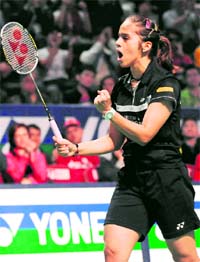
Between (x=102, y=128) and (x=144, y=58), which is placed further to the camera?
(x=102, y=128)

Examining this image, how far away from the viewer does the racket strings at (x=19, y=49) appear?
17.6ft

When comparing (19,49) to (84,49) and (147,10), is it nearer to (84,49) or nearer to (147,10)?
(84,49)

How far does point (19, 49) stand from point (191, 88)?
6.92 m

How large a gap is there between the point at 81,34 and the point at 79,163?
3.75m

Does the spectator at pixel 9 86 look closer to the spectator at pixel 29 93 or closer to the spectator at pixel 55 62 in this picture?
the spectator at pixel 29 93

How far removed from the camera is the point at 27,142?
9.30m

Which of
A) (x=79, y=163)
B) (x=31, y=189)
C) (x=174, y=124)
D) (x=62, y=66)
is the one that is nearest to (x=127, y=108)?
(x=174, y=124)

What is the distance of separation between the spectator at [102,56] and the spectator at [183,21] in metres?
1.14

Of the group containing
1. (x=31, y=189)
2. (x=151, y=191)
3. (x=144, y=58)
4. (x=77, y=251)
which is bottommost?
(x=77, y=251)

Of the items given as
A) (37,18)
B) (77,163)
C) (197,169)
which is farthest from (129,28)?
(37,18)

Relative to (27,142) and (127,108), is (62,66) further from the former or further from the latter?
(127,108)

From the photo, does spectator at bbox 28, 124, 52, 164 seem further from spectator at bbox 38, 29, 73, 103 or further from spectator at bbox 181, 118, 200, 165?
spectator at bbox 38, 29, 73, 103

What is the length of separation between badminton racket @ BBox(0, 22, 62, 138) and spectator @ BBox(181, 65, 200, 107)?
6.40 m

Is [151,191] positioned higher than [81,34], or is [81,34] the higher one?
[151,191]
